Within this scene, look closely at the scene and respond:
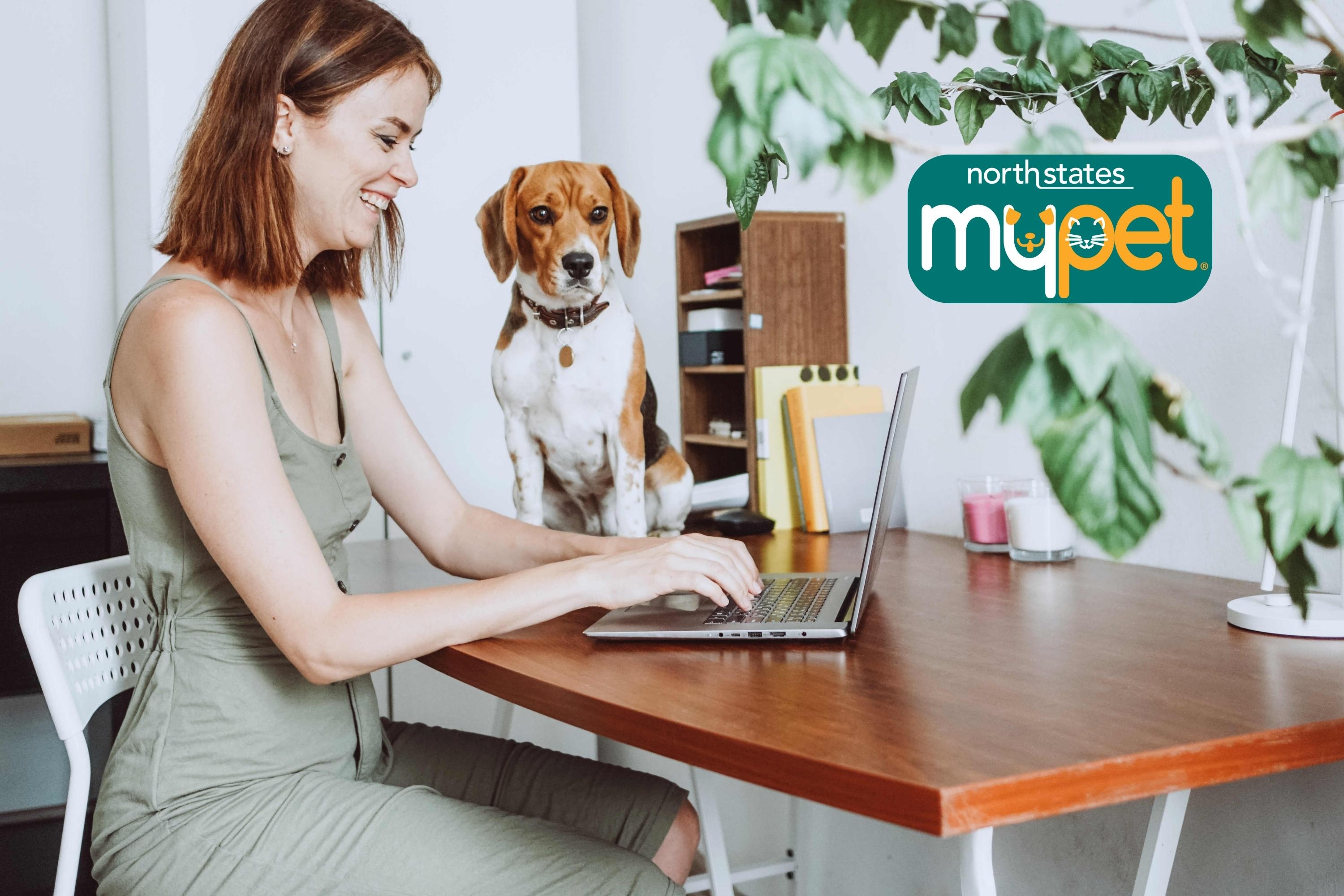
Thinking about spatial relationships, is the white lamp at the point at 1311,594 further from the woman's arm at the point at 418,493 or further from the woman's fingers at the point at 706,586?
the woman's arm at the point at 418,493

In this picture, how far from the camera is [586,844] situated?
111cm

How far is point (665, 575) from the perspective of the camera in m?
1.15

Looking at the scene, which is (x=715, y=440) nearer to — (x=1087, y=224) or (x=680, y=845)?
(x=1087, y=224)

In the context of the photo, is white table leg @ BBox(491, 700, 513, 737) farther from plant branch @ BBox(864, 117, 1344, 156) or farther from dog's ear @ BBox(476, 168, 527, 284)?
plant branch @ BBox(864, 117, 1344, 156)

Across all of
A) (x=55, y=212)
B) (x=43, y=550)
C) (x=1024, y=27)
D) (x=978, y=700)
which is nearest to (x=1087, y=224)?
(x=978, y=700)

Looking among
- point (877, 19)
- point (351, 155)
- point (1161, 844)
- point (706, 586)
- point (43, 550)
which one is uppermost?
point (351, 155)

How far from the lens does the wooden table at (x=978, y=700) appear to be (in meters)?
0.74

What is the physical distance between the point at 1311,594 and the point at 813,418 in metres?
0.87

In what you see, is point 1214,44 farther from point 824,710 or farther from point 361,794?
point 361,794

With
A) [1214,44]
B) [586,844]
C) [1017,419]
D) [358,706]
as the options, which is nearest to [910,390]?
[1214,44]

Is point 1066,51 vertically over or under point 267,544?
over

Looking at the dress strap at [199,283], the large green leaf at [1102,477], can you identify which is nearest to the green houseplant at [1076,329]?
the large green leaf at [1102,477]

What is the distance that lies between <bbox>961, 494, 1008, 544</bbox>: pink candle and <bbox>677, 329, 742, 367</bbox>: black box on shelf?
620 mm

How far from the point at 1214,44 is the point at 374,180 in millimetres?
863
